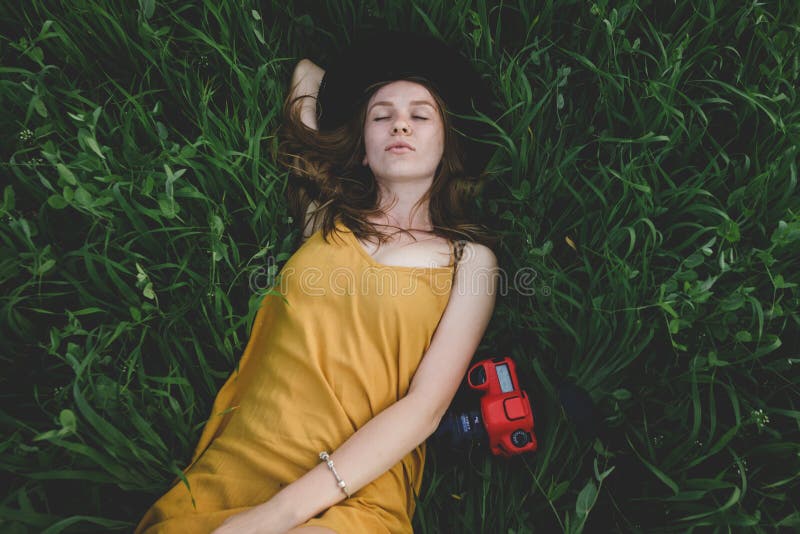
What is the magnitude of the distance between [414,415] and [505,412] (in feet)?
1.09

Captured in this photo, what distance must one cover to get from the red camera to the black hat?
925 millimetres

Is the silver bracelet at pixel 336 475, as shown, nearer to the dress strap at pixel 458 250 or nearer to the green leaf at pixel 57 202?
the dress strap at pixel 458 250

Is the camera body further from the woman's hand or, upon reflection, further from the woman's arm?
the woman's hand

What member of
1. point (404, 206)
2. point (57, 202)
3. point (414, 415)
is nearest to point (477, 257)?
point (404, 206)

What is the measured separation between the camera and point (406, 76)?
6.55ft

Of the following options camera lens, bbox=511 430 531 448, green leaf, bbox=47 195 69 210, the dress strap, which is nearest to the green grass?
green leaf, bbox=47 195 69 210

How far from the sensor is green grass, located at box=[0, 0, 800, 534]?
1.67 meters

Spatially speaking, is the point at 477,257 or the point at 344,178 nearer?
the point at 477,257

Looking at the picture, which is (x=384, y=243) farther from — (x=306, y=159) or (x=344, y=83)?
(x=344, y=83)

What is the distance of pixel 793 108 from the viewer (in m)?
1.93

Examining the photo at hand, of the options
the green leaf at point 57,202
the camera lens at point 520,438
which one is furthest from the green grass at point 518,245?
the camera lens at point 520,438

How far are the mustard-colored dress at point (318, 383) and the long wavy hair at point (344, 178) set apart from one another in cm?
25

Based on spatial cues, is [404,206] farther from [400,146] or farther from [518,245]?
[518,245]

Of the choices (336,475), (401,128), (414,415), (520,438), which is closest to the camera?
(336,475)
